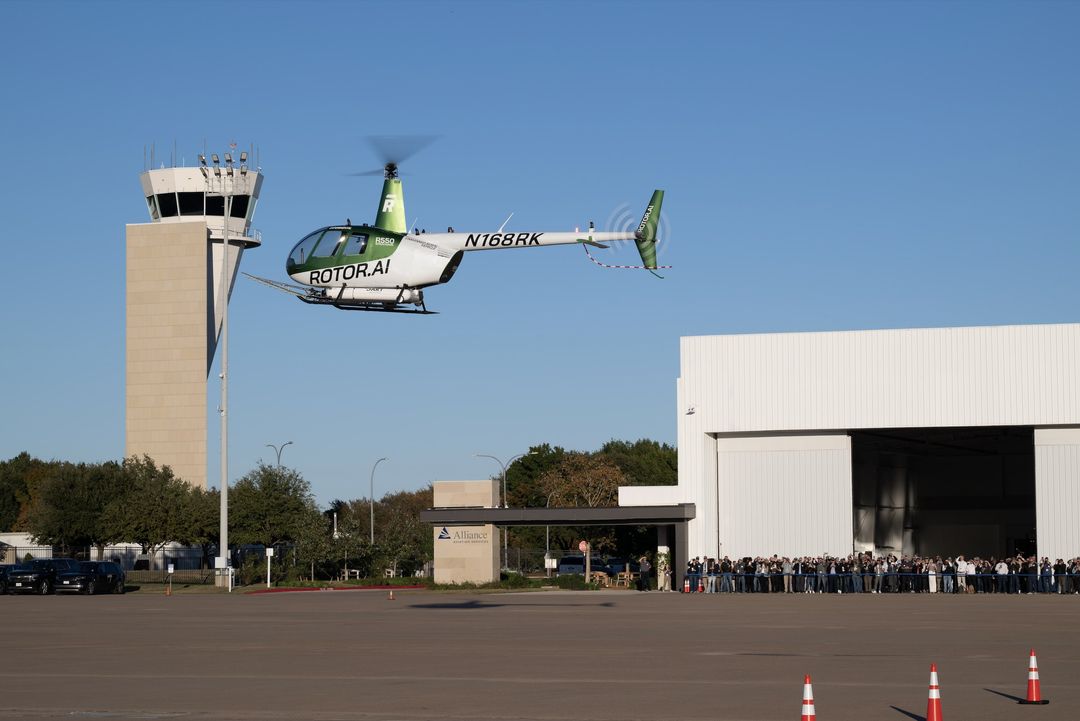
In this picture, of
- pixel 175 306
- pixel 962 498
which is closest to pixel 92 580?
pixel 962 498

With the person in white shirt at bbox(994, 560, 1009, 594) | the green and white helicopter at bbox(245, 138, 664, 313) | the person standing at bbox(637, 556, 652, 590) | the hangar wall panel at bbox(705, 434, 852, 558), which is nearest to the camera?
the green and white helicopter at bbox(245, 138, 664, 313)

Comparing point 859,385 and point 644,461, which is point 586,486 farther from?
point 859,385

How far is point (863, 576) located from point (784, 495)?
4.87m

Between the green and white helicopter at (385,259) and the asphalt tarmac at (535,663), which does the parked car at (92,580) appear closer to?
the asphalt tarmac at (535,663)

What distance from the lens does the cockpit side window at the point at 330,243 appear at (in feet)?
129

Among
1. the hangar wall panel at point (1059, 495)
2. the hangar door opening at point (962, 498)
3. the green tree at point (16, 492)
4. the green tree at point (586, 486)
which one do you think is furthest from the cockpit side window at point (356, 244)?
the green tree at point (16, 492)

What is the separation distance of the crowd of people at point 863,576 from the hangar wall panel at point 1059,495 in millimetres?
775

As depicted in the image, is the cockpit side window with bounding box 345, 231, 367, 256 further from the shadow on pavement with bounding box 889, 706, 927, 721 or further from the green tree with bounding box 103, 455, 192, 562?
the green tree with bounding box 103, 455, 192, 562

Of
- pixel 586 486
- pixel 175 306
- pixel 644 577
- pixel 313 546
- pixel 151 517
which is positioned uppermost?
pixel 175 306

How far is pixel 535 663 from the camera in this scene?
21719mm

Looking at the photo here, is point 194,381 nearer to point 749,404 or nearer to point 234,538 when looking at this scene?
point 234,538

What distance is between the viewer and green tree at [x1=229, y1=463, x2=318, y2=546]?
247 ft

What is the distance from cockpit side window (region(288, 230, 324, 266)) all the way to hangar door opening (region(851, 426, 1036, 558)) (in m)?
40.1

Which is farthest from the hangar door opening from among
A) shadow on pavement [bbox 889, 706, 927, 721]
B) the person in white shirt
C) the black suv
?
shadow on pavement [bbox 889, 706, 927, 721]
